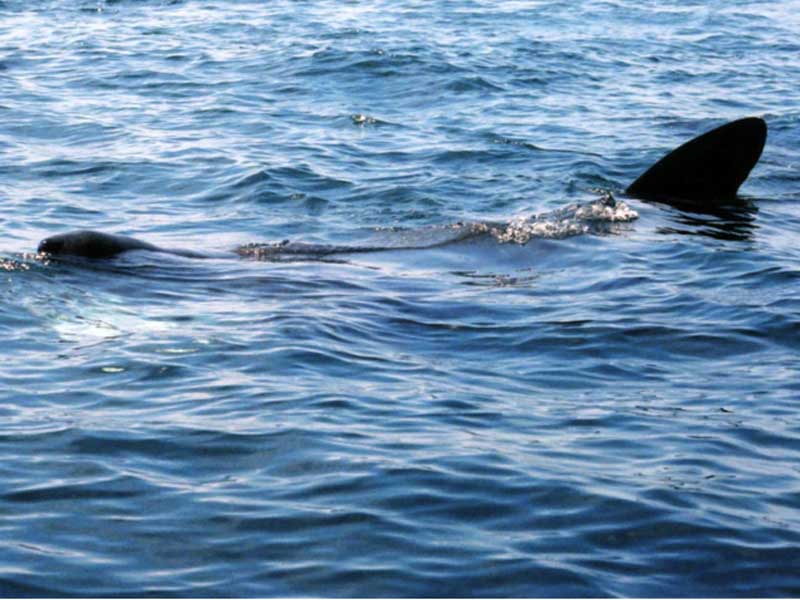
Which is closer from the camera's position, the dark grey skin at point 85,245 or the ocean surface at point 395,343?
the ocean surface at point 395,343

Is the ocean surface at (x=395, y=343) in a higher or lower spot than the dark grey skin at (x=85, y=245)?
lower

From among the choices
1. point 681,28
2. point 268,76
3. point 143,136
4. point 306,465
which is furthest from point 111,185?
point 681,28

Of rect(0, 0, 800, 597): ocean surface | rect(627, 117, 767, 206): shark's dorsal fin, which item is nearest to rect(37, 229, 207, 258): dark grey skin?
rect(0, 0, 800, 597): ocean surface

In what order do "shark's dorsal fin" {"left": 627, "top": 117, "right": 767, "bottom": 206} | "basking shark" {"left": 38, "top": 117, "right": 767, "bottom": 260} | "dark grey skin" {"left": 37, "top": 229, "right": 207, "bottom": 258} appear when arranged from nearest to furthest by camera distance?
"dark grey skin" {"left": 37, "top": 229, "right": 207, "bottom": 258}, "basking shark" {"left": 38, "top": 117, "right": 767, "bottom": 260}, "shark's dorsal fin" {"left": 627, "top": 117, "right": 767, "bottom": 206}

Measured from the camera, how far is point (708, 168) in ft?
43.3

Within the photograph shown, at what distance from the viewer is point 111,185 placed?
14602 mm

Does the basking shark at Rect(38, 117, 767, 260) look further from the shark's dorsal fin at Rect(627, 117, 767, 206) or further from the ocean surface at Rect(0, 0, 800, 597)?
the ocean surface at Rect(0, 0, 800, 597)

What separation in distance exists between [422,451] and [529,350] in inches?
80.2

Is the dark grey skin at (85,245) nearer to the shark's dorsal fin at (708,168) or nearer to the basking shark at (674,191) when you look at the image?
the basking shark at (674,191)

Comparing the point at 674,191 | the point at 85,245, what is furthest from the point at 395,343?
the point at 674,191

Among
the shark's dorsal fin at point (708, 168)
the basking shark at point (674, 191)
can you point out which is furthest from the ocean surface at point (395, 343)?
the shark's dorsal fin at point (708, 168)

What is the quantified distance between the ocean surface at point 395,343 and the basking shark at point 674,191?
0.15 meters

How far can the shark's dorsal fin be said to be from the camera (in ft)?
42.0

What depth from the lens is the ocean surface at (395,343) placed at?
6.18 meters
